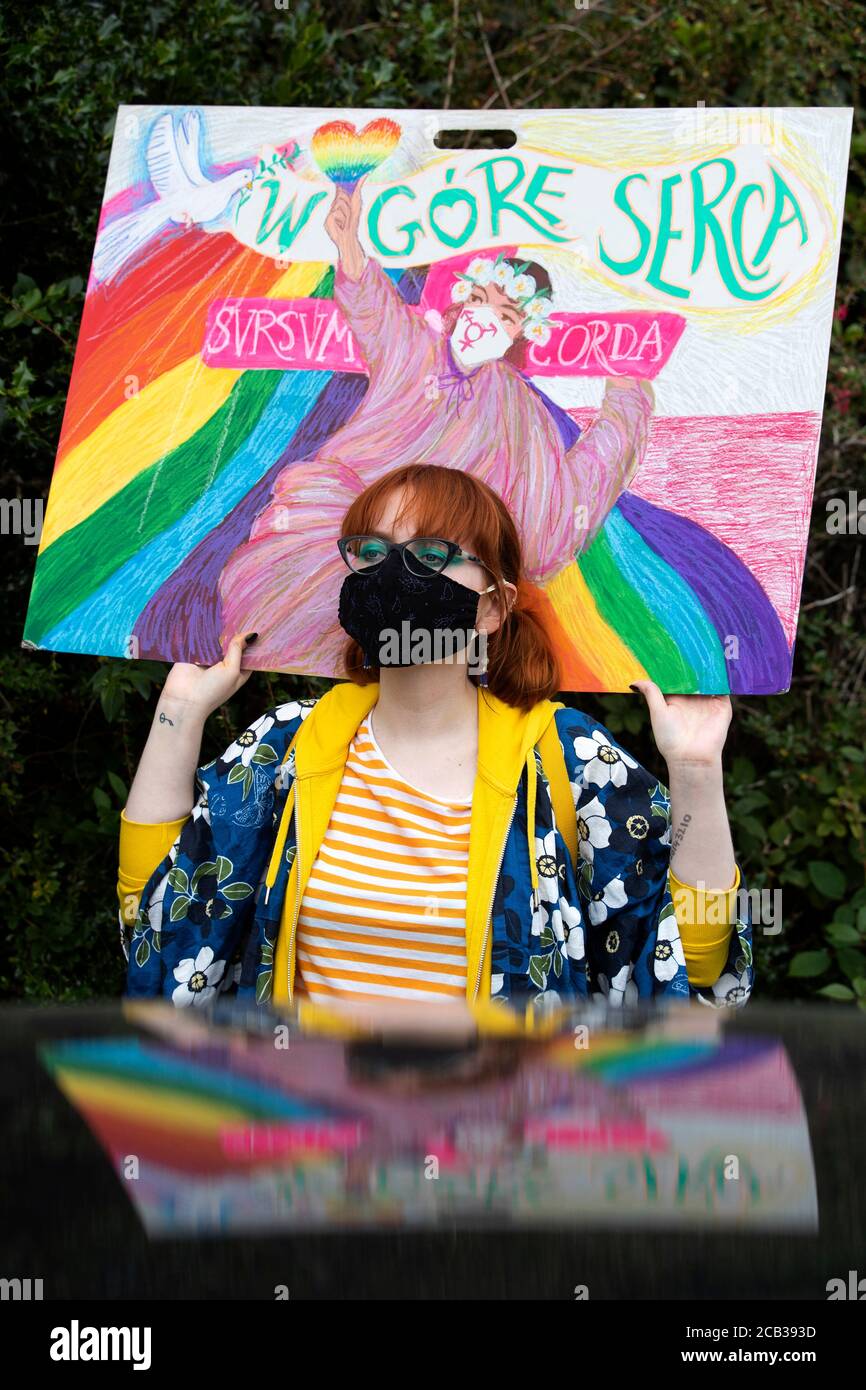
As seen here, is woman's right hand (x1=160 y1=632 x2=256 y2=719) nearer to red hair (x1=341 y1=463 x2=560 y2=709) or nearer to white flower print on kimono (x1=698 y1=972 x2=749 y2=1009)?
red hair (x1=341 y1=463 x2=560 y2=709)

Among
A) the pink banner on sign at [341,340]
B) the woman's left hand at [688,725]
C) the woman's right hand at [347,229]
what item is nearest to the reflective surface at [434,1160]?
the woman's left hand at [688,725]

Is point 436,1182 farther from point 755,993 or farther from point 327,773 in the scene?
point 755,993

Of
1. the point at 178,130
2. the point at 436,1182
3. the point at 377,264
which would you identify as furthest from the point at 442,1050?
the point at 178,130

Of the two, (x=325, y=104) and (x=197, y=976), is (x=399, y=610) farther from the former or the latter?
(x=325, y=104)

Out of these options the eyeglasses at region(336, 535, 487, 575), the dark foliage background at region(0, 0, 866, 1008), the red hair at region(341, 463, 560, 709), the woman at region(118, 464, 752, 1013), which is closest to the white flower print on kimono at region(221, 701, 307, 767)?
the woman at region(118, 464, 752, 1013)

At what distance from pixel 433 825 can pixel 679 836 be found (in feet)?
1.03

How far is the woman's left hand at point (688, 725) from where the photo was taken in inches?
73.2

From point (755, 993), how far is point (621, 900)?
1.63m

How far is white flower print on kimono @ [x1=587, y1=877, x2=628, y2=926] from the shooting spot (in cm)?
183

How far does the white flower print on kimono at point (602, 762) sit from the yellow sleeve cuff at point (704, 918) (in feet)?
0.46

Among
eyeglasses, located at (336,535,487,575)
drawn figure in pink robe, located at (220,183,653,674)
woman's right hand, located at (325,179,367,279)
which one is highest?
woman's right hand, located at (325,179,367,279)

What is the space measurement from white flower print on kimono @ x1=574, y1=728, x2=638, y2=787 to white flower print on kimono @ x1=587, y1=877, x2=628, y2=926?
0.43 feet

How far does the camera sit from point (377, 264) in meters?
2.14

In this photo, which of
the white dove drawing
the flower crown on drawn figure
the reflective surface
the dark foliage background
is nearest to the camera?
the reflective surface
